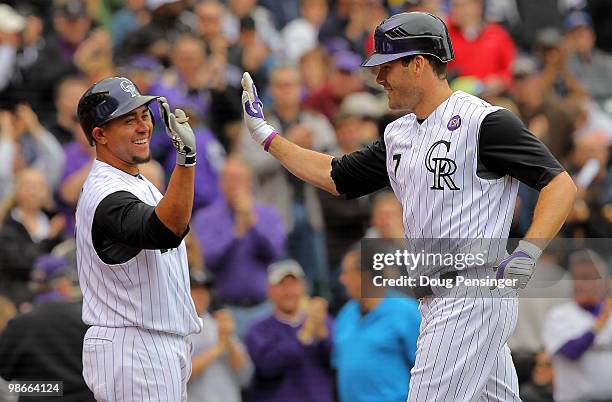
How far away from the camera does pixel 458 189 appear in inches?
208

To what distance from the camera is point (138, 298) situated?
5305mm

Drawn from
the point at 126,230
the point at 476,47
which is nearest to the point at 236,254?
the point at 476,47

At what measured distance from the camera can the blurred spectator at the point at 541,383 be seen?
28.4 ft

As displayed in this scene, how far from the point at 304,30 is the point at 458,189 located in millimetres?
7108

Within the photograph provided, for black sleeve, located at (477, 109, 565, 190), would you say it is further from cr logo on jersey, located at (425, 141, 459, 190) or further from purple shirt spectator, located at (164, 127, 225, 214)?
purple shirt spectator, located at (164, 127, 225, 214)

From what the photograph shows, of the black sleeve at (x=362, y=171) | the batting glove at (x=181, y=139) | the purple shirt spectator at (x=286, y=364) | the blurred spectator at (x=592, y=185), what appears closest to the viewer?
the batting glove at (x=181, y=139)

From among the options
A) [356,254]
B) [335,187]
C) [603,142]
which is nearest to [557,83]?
[603,142]

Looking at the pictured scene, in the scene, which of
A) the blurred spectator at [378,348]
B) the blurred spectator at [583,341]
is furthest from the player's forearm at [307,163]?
the blurred spectator at [583,341]

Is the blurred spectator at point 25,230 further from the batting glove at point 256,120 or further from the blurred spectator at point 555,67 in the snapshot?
the blurred spectator at point 555,67

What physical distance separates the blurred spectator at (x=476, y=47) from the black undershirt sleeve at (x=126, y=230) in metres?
6.69

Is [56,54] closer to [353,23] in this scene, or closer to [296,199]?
[296,199]

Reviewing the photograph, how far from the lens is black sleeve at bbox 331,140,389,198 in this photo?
226 inches

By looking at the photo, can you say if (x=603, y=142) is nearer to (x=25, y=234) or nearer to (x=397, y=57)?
(x=25, y=234)

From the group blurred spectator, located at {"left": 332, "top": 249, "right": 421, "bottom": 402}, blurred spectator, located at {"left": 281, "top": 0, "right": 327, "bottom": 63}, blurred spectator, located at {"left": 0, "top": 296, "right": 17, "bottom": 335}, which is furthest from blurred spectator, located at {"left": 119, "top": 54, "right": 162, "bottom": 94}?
blurred spectator, located at {"left": 332, "top": 249, "right": 421, "bottom": 402}
